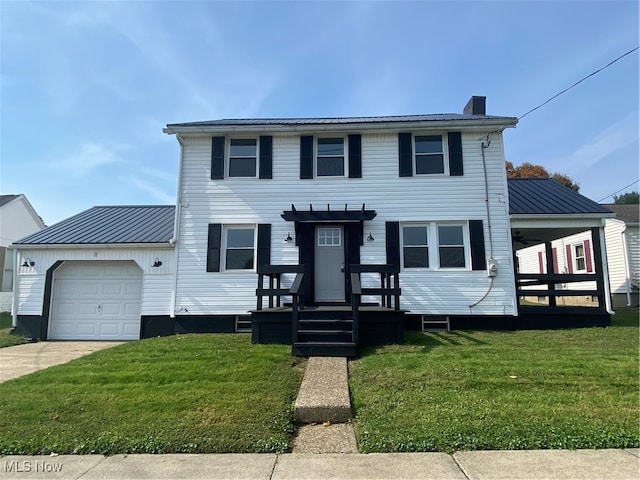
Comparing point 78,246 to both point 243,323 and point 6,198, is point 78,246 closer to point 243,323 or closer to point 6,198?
point 243,323

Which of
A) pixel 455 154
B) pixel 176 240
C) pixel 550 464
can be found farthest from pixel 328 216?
pixel 550 464

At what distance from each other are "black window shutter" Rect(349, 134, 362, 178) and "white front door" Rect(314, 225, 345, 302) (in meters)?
1.56

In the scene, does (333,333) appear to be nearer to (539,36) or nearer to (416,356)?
(416,356)

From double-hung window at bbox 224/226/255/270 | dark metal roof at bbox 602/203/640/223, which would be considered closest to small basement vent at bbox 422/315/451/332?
double-hung window at bbox 224/226/255/270

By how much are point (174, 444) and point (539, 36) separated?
10.7m

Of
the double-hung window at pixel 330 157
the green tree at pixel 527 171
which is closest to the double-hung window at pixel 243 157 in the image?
the double-hung window at pixel 330 157

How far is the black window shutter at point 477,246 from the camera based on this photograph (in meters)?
9.88

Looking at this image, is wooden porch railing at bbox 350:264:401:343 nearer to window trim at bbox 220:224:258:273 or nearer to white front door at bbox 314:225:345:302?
white front door at bbox 314:225:345:302

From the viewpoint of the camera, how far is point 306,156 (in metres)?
10.5

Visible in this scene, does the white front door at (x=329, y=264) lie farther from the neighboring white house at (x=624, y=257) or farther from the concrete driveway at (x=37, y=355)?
the neighboring white house at (x=624, y=257)

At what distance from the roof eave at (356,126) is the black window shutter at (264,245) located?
2779 millimetres

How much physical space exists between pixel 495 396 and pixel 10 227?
22.2 meters

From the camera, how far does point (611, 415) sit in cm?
423

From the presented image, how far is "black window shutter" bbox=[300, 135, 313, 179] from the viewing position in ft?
34.3
